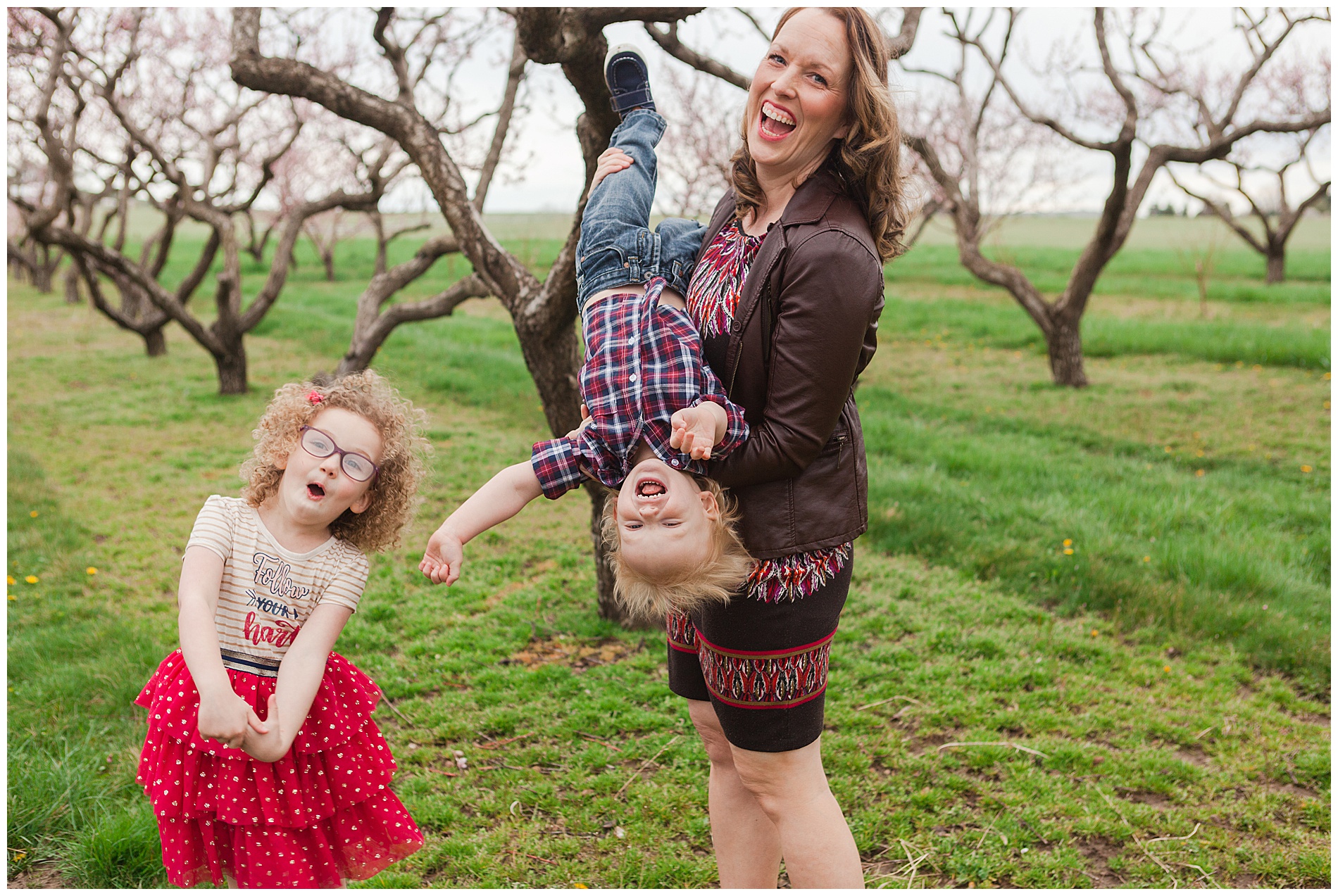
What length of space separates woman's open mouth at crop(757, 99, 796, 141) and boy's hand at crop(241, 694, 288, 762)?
1.49 metres

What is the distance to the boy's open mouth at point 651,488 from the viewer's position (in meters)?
1.74

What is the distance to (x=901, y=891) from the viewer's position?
8.56ft

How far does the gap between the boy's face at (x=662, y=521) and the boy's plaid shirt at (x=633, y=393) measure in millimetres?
40

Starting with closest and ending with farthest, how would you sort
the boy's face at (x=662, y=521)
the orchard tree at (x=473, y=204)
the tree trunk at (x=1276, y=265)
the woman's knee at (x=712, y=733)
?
1. the boy's face at (x=662, y=521)
2. the woman's knee at (x=712, y=733)
3. the orchard tree at (x=473, y=204)
4. the tree trunk at (x=1276, y=265)

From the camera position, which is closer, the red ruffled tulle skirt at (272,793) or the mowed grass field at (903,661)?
the red ruffled tulle skirt at (272,793)

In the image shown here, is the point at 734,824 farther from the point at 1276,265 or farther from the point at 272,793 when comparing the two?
the point at 1276,265

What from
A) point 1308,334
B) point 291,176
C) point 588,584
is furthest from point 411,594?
point 291,176

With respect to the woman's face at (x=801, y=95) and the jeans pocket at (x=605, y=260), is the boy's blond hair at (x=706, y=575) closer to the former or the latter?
the jeans pocket at (x=605, y=260)

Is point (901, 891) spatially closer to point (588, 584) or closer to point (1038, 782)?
point (1038, 782)

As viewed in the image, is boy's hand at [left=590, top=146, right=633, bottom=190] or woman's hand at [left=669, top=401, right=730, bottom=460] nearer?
woman's hand at [left=669, top=401, right=730, bottom=460]

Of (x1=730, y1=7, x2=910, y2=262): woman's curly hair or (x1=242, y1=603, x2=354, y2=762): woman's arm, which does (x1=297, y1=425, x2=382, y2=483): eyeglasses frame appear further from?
(x1=730, y1=7, x2=910, y2=262): woman's curly hair

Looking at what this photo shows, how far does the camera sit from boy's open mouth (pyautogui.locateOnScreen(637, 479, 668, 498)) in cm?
174

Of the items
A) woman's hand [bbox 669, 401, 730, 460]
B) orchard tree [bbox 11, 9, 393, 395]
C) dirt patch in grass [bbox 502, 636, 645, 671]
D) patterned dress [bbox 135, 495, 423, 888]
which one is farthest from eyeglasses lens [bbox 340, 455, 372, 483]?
orchard tree [bbox 11, 9, 393, 395]

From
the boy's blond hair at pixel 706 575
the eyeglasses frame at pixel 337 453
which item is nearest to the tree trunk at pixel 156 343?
the eyeglasses frame at pixel 337 453
